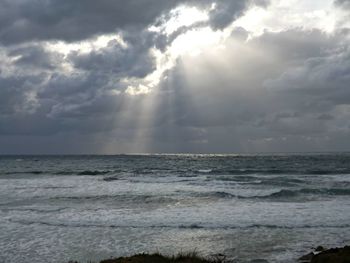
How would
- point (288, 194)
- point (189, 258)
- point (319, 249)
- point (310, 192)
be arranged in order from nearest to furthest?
point (189, 258), point (319, 249), point (288, 194), point (310, 192)

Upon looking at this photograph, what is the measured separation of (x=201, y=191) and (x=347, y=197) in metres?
10.9

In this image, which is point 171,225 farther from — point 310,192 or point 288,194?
point 310,192

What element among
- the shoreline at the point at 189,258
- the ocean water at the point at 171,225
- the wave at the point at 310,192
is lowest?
the ocean water at the point at 171,225

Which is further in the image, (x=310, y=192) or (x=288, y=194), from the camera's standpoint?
Result: (x=310, y=192)

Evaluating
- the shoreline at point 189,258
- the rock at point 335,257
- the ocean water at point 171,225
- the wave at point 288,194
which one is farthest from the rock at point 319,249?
the wave at point 288,194

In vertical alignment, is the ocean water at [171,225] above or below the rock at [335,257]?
below

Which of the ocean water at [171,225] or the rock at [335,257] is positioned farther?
the ocean water at [171,225]

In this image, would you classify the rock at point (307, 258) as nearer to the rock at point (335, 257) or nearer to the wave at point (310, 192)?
the rock at point (335, 257)

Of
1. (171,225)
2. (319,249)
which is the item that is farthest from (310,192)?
(319,249)

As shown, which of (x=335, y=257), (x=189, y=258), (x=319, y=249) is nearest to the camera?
(x=189, y=258)

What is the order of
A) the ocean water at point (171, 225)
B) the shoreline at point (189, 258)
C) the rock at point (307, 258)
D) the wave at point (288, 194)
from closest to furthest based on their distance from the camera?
the shoreline at point (189, 258) < the rock at point (307, 258) < the ocean water at point (171, 225) < the wave at point (288, 194)

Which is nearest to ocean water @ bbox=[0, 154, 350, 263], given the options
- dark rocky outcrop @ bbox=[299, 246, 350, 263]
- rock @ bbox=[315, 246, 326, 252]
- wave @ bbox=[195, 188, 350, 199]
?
wave @ bbox=[195, 188, 350, 199]

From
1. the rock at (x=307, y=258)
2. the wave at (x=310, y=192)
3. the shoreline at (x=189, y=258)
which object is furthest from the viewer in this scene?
the wave at (x=310, y=192)

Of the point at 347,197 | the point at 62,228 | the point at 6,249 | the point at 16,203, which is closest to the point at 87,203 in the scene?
the point at 16,203
